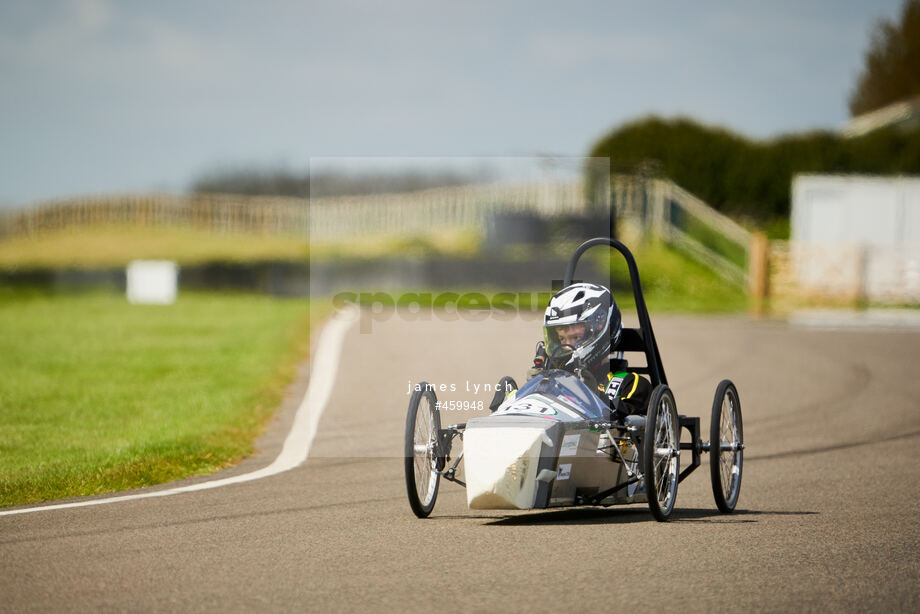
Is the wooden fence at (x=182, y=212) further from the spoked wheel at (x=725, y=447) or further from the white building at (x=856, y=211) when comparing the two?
the spoked wheel at (x=725, y=447)

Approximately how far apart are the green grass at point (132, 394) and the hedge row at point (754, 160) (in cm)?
2065

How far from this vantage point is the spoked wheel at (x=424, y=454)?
8.14m

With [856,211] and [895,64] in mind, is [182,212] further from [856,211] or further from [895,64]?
[895,64]

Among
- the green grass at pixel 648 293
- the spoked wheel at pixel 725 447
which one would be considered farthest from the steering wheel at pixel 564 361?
the green grass at pixel 648 293

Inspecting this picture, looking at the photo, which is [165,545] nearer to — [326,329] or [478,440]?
[478,440]

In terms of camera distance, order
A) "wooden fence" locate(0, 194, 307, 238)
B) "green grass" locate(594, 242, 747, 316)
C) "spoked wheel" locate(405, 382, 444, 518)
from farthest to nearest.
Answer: "wooden fence" locate(0, 194, 307, 238), "green grass" locate(594, 242, 747, 316), "spoked wheel" locate(405, 382, 444, 518)

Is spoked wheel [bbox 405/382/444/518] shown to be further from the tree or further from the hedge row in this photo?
the tree

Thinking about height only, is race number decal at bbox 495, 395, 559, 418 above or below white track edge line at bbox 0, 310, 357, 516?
above

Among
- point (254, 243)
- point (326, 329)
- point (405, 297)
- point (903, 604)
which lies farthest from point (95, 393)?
point (254, 243)

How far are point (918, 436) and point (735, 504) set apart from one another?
16.7 feet

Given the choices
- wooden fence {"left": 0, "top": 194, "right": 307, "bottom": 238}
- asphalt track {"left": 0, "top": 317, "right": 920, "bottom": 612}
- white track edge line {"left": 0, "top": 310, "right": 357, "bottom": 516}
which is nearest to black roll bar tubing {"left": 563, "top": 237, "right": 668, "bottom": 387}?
asphalt track {"left": 0, "top": 317, "right": 920, "bottom": 612}

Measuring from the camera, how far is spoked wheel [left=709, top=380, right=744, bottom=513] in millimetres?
8656

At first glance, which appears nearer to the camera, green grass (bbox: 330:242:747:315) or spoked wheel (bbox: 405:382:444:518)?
spoked wheel (bbox: 405:382:444:518)

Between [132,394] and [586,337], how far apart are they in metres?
9.36
